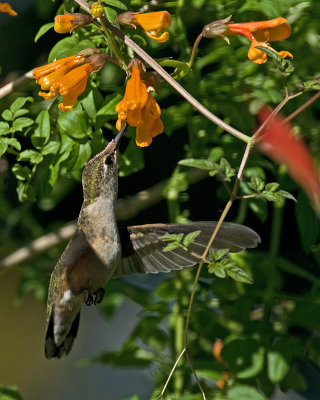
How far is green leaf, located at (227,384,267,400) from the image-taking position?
5.09 ft

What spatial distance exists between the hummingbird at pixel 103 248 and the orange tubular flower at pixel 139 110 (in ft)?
0.24

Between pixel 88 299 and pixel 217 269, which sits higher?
pixel 217 269

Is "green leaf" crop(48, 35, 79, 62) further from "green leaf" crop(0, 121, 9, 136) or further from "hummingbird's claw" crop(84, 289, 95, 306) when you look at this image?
"hummingbird's claw" crop(84, 289, 95, 306)

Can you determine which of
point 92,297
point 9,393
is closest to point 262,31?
point 92,297

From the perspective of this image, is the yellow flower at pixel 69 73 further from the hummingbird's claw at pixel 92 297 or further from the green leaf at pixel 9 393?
the green leaf at pixel 9 393

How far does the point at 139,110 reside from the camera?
1291mm

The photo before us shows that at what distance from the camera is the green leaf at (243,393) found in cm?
155

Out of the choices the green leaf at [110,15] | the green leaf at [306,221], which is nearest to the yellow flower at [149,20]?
the green leaf at [110,15]

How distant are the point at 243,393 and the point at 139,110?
0.69 meters

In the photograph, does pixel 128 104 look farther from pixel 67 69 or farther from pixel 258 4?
pixel 258 4

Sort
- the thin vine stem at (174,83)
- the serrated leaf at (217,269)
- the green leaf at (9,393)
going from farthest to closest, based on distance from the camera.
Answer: the green leaf at (9,393) < the serrated leaf at (217,269) < the thin vine stem at (174,83)

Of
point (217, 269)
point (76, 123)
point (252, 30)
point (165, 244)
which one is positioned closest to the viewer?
point (217, 269)

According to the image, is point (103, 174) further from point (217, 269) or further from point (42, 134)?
point (217, 269)

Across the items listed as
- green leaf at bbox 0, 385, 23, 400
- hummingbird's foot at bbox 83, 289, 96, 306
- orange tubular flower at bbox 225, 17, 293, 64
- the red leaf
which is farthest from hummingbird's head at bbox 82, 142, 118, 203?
the red leaf
